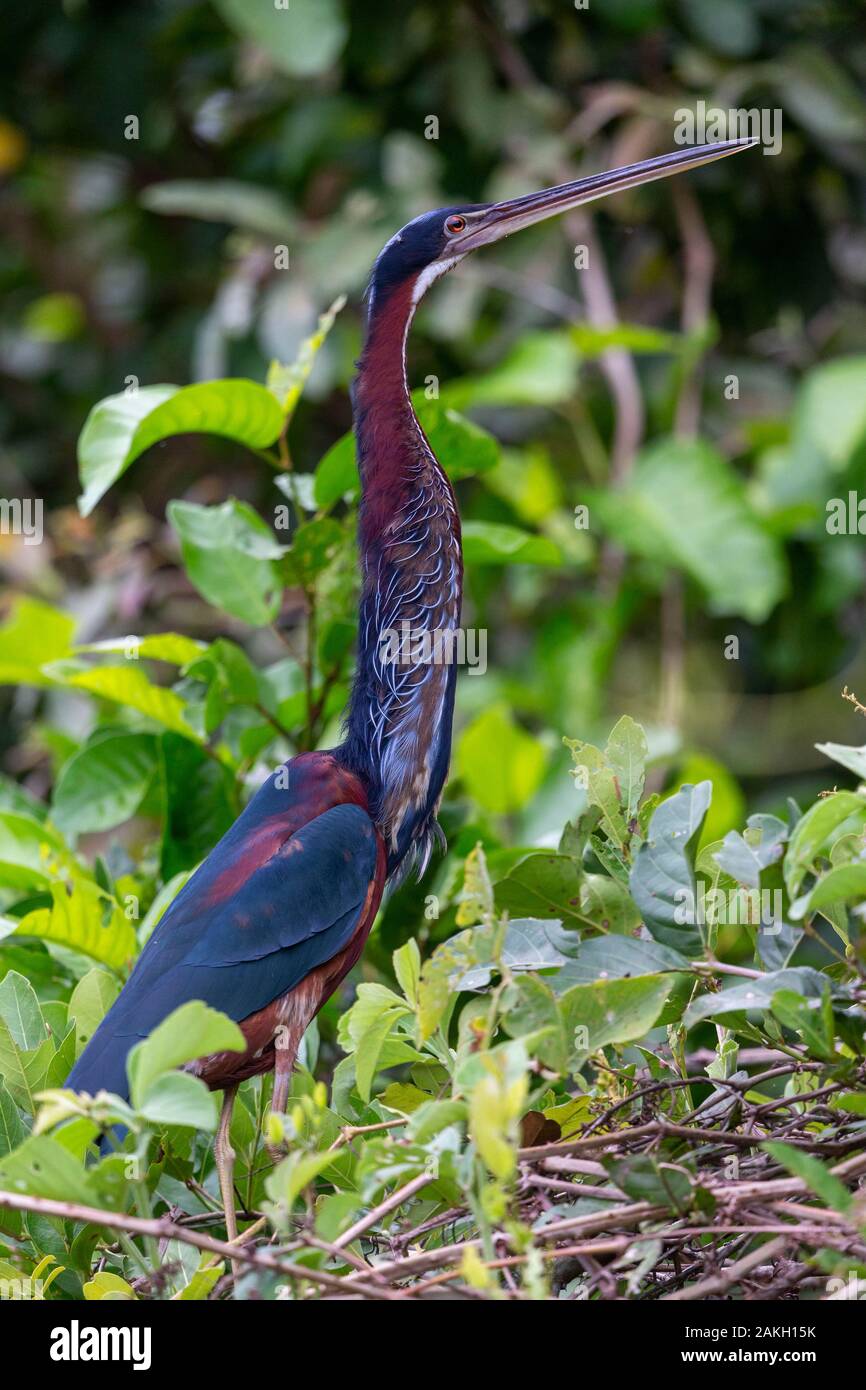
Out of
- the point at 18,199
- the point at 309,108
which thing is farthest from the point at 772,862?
the point at 18,199

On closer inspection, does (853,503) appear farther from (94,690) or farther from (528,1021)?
(528,1021)

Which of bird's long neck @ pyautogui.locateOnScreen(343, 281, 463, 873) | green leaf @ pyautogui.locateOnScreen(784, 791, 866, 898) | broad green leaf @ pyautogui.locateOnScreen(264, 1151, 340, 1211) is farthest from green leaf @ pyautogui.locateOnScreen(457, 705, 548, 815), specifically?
broad green leaf @ pyautogui.locateOnScreen(264, 1151, 340, 1211)

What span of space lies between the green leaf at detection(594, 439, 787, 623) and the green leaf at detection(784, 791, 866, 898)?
2660mm

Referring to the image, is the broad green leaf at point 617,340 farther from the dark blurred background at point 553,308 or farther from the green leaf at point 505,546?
the green leaf at point 505,546

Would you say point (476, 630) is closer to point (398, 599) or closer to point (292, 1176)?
point (398, 599)

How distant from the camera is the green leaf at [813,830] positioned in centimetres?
162

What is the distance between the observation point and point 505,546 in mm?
2678

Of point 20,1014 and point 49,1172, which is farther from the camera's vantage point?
point 20,1014

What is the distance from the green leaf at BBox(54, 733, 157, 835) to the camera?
2.70 meters

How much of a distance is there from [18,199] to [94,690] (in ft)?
13.5

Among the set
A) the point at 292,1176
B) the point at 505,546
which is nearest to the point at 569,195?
the point at 505,546

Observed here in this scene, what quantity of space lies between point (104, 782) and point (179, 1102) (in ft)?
4.53

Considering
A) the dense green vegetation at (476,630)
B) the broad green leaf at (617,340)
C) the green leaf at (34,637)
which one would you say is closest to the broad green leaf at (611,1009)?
the dense green vegetation at (476,630)
